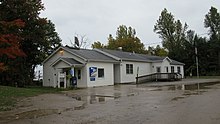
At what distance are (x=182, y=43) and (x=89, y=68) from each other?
38848 millimetres

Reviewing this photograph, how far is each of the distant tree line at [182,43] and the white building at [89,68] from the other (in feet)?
58.2

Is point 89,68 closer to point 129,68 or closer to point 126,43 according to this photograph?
point 129,68

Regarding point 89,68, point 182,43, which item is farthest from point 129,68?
point 182,43

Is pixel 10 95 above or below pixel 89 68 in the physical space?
below

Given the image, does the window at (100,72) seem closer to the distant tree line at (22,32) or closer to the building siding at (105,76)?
the building siding at (105,76)

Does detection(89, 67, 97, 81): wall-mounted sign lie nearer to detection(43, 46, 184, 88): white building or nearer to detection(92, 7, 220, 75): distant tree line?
detection(43, 46, 184, 88): white building

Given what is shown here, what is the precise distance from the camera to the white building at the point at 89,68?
29.6 m

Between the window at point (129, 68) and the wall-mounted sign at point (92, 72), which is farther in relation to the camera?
the window at point (129, 68)

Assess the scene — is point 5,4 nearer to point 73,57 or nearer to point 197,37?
point 73,57

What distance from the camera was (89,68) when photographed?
29.9 m

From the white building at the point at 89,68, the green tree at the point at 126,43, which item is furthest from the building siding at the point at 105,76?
the green tree at the point at 126,43

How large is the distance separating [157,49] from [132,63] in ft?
123

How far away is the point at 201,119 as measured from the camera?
8.68 meters

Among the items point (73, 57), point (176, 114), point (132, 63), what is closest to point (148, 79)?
point (132, 63)
